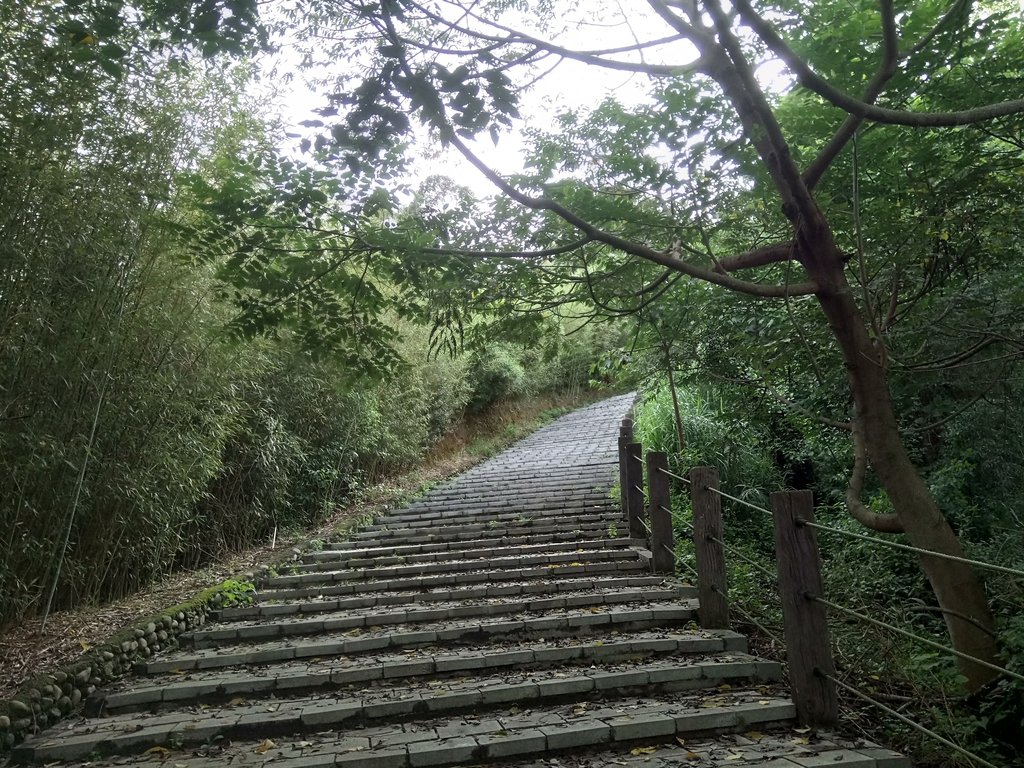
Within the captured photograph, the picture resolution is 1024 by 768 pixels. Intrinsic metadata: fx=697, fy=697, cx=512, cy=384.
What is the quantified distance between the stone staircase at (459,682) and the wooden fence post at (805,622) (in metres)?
0.13

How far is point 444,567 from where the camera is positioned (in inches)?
238

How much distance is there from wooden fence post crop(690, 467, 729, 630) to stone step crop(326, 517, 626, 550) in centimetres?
245

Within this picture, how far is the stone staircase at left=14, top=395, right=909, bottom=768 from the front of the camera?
3064mm

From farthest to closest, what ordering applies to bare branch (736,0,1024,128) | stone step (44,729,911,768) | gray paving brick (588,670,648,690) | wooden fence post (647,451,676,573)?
wooden fence post (647,451,676,573)
gray paving brick (588,670,648,690)
stone step (44,729,911,768)
bare branch (736,0,1024,128)

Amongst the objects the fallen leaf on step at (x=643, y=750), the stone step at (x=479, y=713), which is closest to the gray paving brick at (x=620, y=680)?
the stone step at (x=479, y=713)

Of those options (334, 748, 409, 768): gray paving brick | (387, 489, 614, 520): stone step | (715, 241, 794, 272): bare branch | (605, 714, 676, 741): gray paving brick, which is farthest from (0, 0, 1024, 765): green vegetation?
(387, 489, 614, 520): stone step

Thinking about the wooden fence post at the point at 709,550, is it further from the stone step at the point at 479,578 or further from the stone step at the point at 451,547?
the stone step at the point at 451,547

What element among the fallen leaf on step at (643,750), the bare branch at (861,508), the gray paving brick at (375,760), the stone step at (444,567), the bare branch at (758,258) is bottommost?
the fallen leaf on step at (643,750)

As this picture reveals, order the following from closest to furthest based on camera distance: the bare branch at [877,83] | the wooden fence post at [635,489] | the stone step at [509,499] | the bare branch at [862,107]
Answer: the bare branch at [862,107] < the bare branch at [877,83] < the wooden fence post at [635,489] < the stone step at [509,499]

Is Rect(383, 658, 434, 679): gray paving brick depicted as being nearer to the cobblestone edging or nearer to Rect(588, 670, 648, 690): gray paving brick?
Rect(588, 670, 648, 690): gray paving brick

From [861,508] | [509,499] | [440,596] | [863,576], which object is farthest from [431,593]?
[509,499]

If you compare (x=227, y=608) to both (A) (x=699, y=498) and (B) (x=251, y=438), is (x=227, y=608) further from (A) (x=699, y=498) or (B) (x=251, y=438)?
(A) (x=699, y=498)

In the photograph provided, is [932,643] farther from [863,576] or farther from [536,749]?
[863,576]

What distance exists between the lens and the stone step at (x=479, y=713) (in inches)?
125
